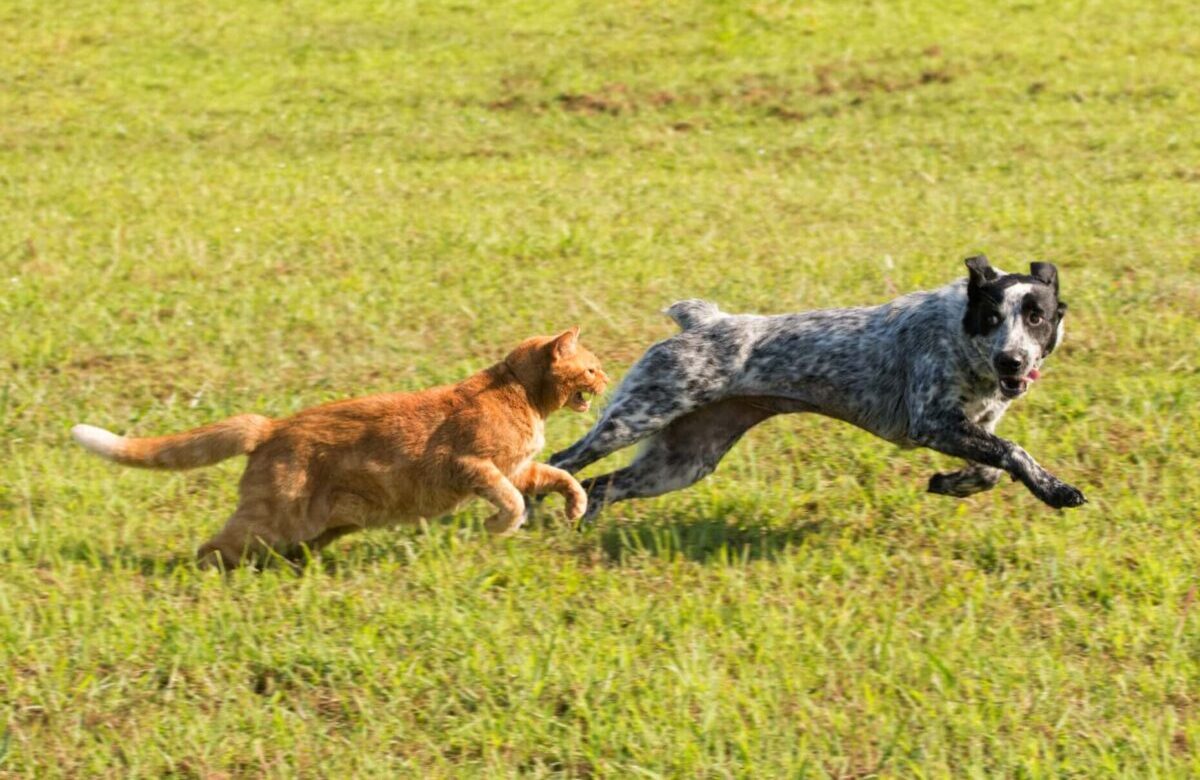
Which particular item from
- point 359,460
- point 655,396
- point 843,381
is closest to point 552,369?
point 655,396

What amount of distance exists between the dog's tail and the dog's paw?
1.71 metres

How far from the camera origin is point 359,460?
6023 millimetres

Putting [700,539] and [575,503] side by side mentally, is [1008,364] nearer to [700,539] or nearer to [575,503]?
[700,539]

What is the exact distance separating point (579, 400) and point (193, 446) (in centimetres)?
159

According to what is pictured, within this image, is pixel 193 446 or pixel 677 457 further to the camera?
pixel 677 457

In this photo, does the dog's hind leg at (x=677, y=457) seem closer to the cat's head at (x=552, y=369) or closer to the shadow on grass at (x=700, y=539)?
the shadow on grass at (x=700, y=539)

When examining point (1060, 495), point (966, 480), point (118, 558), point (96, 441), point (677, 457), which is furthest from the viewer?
point (677, 457)

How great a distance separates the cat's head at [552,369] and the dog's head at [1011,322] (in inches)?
64.6

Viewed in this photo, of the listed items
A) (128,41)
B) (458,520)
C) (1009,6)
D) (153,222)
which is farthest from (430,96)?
(458,520)

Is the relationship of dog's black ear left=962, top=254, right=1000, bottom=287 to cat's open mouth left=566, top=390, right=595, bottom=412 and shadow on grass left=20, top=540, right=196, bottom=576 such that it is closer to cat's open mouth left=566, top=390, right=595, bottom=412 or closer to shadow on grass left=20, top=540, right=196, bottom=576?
cat's open mouth left=566, top=390, right=595, bottom=412

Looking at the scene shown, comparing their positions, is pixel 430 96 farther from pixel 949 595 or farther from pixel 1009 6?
pixel 949 595

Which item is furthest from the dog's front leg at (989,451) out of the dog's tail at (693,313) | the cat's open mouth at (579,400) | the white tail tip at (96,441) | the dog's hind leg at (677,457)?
the white tail tip at (96,441)

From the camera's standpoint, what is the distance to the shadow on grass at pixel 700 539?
258 inches

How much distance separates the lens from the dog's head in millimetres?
6336
